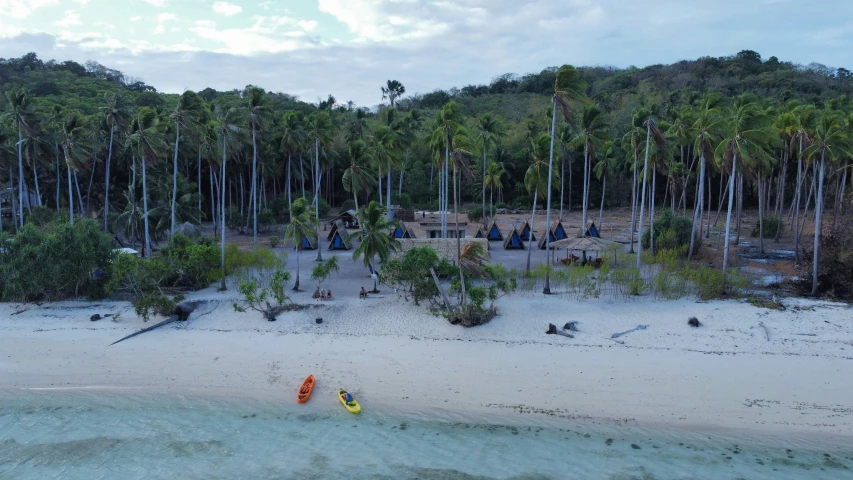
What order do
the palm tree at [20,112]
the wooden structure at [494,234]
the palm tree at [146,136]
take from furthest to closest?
the wooden structure at [494,234]
the palm tree at [20,112]
the palm tree at [146,136]

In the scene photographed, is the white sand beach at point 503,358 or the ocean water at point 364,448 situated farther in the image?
the white sand beach at point 503,358

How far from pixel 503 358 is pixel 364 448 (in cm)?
506

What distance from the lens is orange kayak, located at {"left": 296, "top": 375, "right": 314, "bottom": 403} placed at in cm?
1491

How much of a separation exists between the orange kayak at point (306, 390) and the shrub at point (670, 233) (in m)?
20.2

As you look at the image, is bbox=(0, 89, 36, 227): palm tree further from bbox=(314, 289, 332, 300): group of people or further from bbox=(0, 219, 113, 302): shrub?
bbox=(314, 289, 332, 300): group of people

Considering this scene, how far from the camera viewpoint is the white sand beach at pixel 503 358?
1433 cm

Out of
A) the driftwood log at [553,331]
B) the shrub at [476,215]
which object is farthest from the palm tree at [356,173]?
the shrub at [476,215]

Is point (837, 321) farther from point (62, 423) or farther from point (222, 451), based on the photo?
point (62, 423)

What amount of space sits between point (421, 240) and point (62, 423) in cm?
1535

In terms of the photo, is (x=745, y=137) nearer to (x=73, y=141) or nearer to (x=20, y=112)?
(x=73, y=141)

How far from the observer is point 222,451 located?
13211 millimetres

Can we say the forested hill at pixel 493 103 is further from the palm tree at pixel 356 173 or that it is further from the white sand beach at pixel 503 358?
the white sand beach at pixel 503 358

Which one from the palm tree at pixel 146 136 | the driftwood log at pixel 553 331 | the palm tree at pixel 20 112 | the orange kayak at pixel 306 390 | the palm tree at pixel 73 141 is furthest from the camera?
the palm tree at pixel 20 112

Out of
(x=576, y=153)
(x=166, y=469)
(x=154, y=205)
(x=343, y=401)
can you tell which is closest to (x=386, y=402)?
(x=343, y=401)
